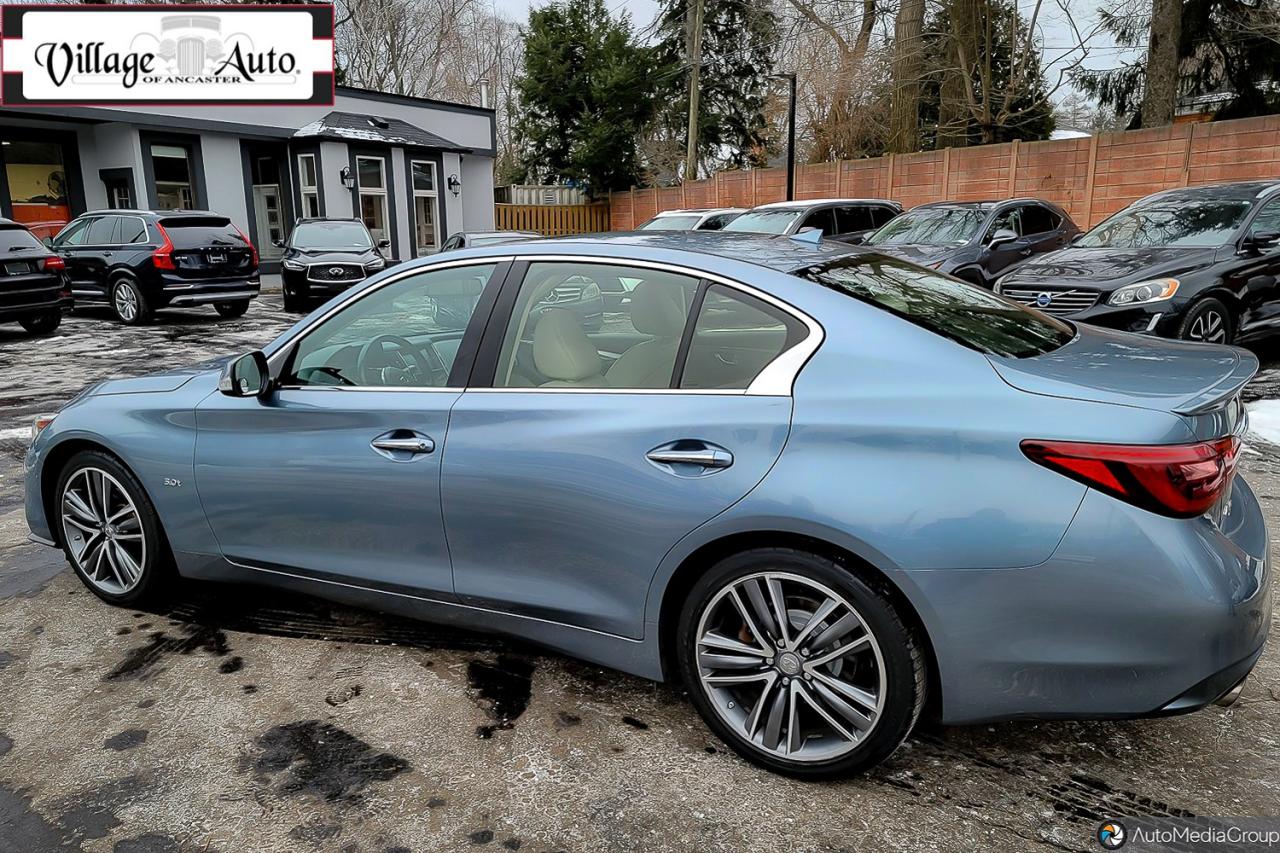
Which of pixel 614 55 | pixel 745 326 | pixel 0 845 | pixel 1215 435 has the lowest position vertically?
pixel 0 845

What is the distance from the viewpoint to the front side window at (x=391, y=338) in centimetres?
319

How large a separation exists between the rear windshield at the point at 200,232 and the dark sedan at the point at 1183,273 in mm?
11474

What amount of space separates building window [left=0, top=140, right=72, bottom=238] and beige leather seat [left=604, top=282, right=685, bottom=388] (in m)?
22.2

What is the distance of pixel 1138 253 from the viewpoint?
8.06 meters

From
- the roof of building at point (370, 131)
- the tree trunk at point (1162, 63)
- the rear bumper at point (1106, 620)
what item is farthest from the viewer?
the roof of building at point (370, 131)

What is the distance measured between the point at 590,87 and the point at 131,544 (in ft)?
105

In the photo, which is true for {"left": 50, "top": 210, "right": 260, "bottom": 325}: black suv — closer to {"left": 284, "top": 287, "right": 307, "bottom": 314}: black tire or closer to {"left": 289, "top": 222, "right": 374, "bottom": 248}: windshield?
{"left": 284, "top": 287, "right": 307, "bottom": 314}: black tire

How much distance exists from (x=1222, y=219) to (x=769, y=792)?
791 centimetres

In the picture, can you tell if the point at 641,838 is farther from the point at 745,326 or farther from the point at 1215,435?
the point at 1215,435

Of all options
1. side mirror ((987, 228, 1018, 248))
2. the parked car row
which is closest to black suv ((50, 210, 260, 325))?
the parked car row

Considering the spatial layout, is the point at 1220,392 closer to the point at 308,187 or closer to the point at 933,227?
the point at 933,227

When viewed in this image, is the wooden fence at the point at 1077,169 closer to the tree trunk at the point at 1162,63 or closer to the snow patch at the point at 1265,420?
the tree trunk at the point at 1162,63

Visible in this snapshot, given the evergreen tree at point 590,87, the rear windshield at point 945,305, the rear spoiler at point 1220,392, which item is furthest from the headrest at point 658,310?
the evergreen tree at point 590,87

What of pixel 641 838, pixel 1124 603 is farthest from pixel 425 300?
pixel 1124 603
